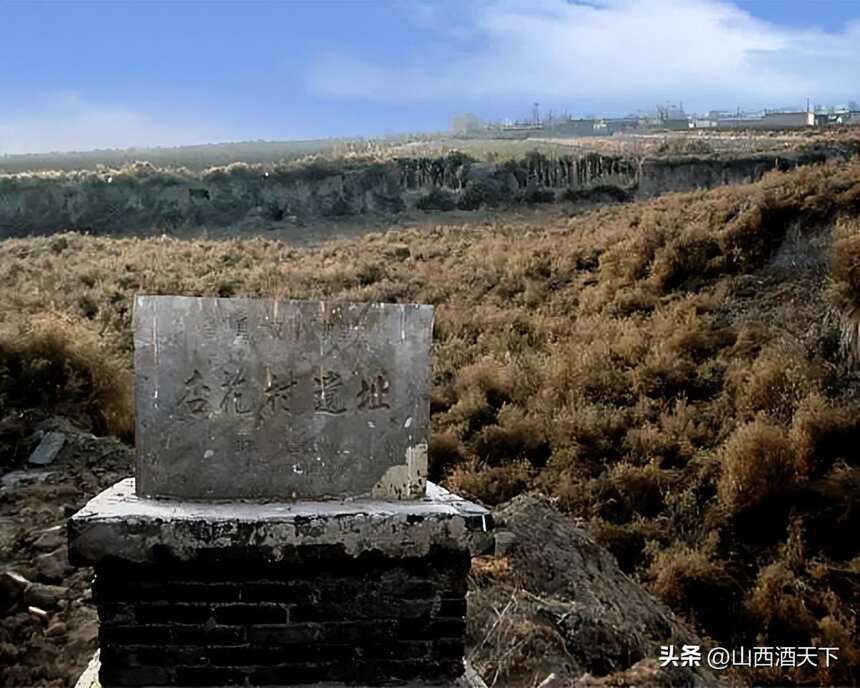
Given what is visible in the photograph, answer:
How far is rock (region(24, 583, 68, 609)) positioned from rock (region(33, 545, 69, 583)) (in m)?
0.16

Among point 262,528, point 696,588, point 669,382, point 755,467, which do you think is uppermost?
point 262,528

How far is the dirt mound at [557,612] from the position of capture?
4.43 metres

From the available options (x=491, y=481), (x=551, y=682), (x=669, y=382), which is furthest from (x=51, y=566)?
(x=669, y=382)

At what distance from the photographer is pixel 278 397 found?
3.05 m

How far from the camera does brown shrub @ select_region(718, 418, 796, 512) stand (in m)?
7.46

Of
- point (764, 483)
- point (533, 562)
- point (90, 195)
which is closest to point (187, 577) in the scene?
point (533, 562)

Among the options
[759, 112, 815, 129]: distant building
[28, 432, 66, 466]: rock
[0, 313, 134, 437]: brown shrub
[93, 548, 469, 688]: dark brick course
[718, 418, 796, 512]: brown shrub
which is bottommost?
[718, 418, 796, 512]: brown shrub

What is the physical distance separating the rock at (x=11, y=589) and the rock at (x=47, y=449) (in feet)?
7.00

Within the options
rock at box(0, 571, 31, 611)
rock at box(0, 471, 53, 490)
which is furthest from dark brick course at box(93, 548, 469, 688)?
rock at box(0, 471, 53, 490)

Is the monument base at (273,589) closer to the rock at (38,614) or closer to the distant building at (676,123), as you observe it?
the rock at (38,614)

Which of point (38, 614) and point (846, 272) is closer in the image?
point (38, 614)

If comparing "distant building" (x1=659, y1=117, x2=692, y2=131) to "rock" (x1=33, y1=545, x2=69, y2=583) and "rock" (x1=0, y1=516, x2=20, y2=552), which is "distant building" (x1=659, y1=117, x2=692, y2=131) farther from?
"rock" (x1=33, y1=545, x2=69, y2=583)

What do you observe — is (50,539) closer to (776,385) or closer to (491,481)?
(491,481)

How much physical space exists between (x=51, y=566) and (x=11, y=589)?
0.35 meters
